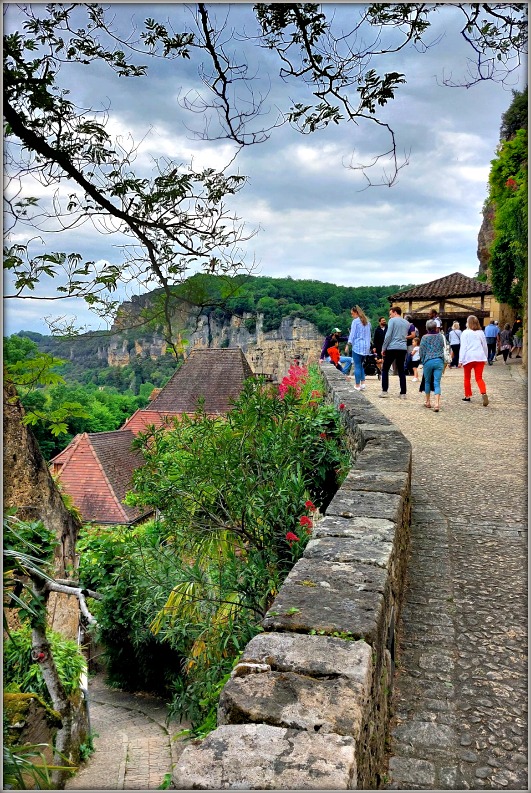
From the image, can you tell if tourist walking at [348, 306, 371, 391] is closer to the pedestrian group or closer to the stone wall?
the pedestrian group

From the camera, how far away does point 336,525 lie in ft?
10.9

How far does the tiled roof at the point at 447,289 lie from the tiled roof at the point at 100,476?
15.5m

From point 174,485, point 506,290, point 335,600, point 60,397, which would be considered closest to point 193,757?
point 335,600

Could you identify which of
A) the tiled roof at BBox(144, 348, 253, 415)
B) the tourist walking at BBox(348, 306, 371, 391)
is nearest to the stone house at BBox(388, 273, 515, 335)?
the tiled roof at BBox(144, 348, 253, 415)

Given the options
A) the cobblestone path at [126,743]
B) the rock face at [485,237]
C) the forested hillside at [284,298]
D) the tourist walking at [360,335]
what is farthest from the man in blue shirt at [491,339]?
the cobblestone path at [126,743]

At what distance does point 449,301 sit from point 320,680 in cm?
2972

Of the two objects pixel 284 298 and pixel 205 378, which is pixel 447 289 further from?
pixel 205 378

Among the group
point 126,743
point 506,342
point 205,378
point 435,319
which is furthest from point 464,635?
point 205,378

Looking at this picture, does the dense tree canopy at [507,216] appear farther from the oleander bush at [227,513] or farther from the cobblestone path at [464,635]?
the oleander bush at [227,513]

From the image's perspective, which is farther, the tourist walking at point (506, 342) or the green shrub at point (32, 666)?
the tourist walking at point (506, 342)

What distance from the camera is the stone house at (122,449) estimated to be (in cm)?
1888

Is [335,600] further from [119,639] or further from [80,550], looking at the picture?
[80,550]

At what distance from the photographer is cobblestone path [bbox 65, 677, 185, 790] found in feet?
26.5

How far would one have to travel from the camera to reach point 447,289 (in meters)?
29.7
